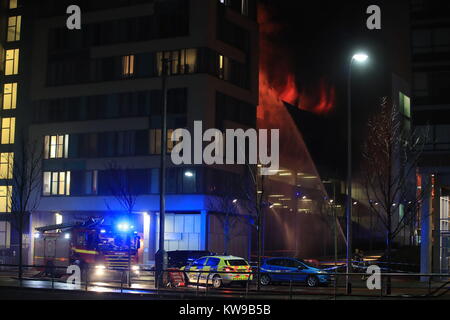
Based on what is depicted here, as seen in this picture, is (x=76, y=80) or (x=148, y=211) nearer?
(x=148, y=211)

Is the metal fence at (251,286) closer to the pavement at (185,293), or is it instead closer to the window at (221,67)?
the pavement at (185,293)

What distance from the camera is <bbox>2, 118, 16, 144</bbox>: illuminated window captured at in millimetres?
76562

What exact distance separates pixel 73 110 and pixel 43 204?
10408 mm

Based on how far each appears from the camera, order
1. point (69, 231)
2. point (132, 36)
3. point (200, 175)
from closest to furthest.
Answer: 1. point (69, 231)
2. point (200, 175)
3. point (132, 36)

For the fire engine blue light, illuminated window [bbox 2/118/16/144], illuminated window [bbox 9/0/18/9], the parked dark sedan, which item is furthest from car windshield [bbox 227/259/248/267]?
illuminated window [bbox 9/0/18/9]

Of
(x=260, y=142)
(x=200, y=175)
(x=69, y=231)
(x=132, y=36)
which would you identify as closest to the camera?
(x=69, y=231)

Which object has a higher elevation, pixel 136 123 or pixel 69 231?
pixel 136 123

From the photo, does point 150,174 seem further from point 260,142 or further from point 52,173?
point 260,142

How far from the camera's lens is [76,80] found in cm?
7225

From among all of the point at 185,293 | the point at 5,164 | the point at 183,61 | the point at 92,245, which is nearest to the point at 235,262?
the point at 185,293

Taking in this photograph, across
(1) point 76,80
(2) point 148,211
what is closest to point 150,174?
(2) point 148,211

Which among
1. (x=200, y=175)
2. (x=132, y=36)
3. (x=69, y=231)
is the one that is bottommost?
(x=69, y=231)

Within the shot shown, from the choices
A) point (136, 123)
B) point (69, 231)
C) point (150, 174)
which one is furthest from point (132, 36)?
point (69, 231)

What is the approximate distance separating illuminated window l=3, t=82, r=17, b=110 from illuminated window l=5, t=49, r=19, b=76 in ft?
4.61
